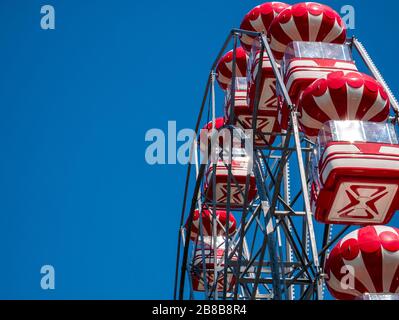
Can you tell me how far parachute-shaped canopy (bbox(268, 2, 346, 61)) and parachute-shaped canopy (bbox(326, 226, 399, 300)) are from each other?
589cm

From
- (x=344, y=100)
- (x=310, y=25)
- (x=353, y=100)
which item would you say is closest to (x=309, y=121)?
(x=344, y=100)

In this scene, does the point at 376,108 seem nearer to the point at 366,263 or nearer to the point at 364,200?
the point at 364,200

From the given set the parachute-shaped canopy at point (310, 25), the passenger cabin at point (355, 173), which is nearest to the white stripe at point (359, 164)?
the passenger cabin at point (355, 173)

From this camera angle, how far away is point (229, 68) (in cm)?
2419

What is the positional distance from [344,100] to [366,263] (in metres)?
3.01

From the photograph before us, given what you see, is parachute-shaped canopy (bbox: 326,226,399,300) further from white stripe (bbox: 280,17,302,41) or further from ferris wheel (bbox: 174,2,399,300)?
white stripe (bbox: 280,17,302,41)

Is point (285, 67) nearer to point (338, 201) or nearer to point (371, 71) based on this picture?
point (371, 71)

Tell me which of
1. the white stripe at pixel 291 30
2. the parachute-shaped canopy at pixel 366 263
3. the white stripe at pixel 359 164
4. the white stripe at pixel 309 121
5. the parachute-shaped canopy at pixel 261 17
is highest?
the parachute-shaped canopy at pixel 261 17

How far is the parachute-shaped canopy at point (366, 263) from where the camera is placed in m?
13.5

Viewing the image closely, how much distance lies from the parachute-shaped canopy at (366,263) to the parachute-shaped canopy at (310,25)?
232 inches

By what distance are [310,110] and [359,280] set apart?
3262 millimetres

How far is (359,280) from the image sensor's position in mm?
13602

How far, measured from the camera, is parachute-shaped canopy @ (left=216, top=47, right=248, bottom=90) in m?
23.9

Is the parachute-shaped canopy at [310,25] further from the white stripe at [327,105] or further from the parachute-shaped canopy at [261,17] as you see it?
the white stripe at [327,105]
